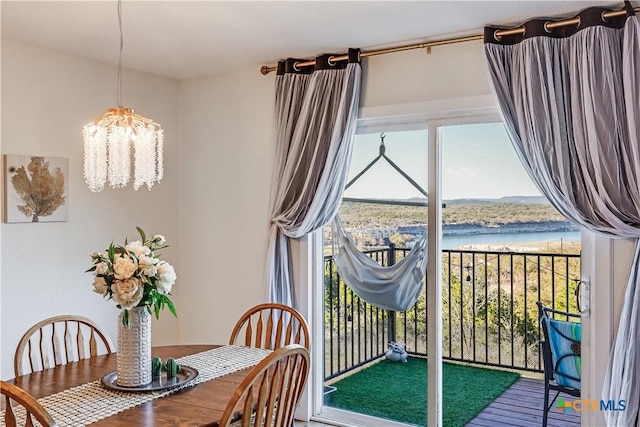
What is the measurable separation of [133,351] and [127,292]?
0.27 m

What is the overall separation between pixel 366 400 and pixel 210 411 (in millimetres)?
1906

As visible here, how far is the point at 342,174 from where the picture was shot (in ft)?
11.8

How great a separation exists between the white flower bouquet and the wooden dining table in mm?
352

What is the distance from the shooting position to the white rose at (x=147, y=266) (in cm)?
219

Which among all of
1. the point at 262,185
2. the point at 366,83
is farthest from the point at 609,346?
the point at 262,185

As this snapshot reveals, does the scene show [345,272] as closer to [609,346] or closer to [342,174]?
[342,174]

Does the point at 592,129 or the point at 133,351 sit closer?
the point at 133,351

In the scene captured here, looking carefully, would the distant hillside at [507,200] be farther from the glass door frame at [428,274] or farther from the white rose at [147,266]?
the white rose at [147,266]

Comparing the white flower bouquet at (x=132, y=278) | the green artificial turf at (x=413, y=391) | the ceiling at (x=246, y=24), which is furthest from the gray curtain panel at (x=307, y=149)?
the white flower bouquet at (x=132, y=278)

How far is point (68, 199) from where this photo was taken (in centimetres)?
363

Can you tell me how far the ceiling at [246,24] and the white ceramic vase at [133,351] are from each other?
5.13 ft

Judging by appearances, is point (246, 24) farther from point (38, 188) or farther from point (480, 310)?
point (480, 310)

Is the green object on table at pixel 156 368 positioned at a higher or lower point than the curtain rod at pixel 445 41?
lower

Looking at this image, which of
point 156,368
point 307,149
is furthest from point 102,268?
point 307,149
